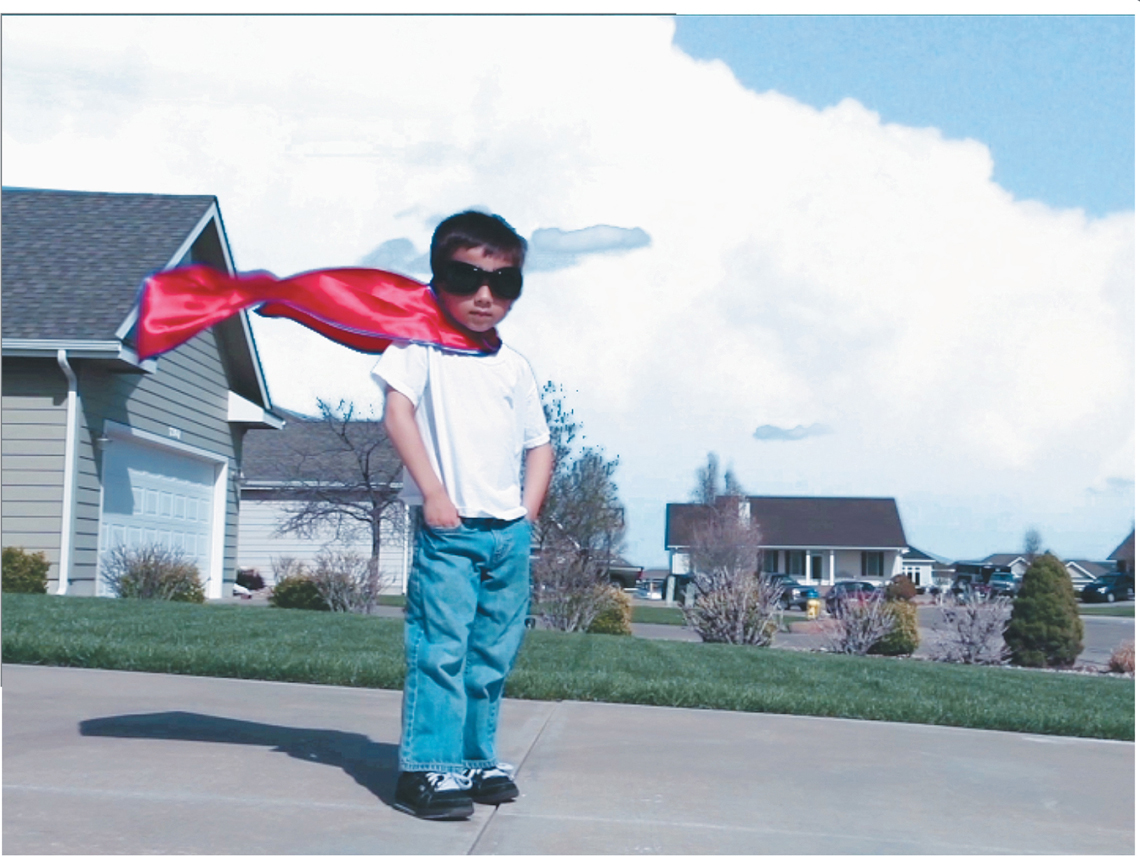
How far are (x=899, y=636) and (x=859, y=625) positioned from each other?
1189 mm

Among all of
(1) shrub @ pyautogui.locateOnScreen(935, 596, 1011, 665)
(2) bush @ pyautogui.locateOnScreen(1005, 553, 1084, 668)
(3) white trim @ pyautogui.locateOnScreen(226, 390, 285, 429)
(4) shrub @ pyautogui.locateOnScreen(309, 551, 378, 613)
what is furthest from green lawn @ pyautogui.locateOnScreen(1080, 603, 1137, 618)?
(4) shrub @ pyautogui.locateOnScreen(309, 551, 378, 613)

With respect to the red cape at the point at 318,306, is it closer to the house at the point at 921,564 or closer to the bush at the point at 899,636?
the bush at the point at 899,636

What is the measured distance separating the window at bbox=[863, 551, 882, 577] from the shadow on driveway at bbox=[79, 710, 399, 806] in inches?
2481

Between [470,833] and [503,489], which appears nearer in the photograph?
[470,833]

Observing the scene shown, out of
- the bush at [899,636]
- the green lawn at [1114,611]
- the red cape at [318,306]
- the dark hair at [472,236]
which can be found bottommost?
the green lawn at [1114,611]

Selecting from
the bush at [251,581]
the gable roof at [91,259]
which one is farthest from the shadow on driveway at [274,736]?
the bush at [251,581]

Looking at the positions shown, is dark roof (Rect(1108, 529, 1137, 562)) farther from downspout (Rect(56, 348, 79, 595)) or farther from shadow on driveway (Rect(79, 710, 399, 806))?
shadow on driveway (Rect(79, 710, 399, 806))

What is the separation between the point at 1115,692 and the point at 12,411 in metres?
12.4

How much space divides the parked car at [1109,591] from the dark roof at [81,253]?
5068 cm

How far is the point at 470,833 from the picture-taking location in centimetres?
348

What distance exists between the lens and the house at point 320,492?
28016mm

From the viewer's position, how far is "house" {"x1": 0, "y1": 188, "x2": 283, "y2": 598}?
15.3 m

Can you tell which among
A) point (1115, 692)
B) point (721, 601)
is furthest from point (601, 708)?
point (721, 601)

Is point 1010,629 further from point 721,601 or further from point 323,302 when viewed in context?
point 323,302
